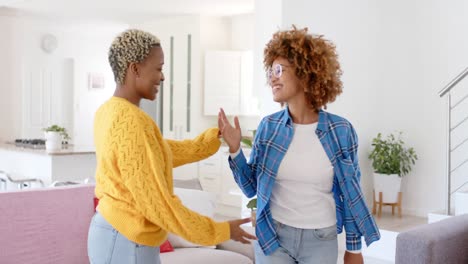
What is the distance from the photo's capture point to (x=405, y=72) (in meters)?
6.13

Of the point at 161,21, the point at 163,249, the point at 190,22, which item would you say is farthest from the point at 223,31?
the point at 163,249

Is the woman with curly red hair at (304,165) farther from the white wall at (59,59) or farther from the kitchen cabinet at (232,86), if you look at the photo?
the white wall at (59,59)

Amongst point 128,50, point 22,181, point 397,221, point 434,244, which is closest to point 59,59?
point 22,181

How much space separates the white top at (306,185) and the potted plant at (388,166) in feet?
13.6

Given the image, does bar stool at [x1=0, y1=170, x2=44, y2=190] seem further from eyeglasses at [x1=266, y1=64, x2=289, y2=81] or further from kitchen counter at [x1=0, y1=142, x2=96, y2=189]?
eyeglasses at [x1=266, y1=64, x2=289, y2=81]

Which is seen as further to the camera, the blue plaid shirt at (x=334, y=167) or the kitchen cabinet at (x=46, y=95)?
the kitchen cabinet at (x=46, y=95)

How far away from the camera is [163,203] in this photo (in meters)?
1.50

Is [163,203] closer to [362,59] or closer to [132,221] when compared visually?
[132,221]

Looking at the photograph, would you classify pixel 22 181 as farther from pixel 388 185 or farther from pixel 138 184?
pixel 138 184

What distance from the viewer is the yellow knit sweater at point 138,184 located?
59.2 inches

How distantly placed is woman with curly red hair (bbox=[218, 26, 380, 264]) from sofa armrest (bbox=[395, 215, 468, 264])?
94 cm

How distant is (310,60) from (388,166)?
4247 mm

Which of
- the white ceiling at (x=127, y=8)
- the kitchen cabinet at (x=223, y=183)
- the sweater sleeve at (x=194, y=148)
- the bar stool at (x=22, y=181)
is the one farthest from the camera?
the kitchen cabinet at (x=223, y=183)

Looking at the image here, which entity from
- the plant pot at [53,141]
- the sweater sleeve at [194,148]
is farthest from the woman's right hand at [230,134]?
the plant pot at [53,141]
